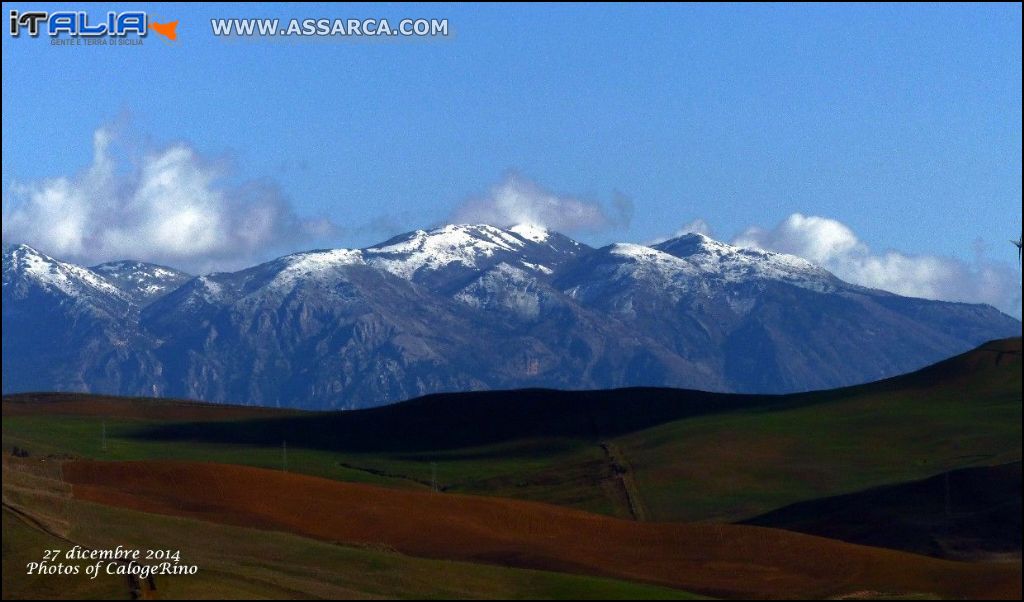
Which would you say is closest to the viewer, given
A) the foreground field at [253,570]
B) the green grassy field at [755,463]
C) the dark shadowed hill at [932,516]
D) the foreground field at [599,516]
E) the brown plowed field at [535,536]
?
the foreground field at [253,570]

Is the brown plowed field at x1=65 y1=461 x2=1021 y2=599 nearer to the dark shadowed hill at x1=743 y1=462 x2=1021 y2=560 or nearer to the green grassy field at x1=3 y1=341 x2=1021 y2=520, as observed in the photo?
the dark shadowed hill at x1=743 y1=462 x2=1021 y2=560

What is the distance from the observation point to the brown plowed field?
100500 millimetres

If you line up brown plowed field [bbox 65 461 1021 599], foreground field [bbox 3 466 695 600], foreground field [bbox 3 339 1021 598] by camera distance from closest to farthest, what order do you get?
foreground field [bbox 3 466 695 600], foreground field [bbox 3 339 1021 598], brown plowed field [bbox 65 461 1021 599]

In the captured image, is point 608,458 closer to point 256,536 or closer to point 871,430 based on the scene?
point 871,430

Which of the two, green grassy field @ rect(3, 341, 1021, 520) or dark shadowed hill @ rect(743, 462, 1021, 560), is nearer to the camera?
dark shadowed hill @ rect(743, 462, 1021, 560)

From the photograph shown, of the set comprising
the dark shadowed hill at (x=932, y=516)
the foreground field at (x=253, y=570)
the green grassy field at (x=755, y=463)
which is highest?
the green grassy field at (x=755, y=463)

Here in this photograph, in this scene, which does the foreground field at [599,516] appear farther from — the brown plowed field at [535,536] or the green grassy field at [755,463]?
the green grassy field at [755,463]

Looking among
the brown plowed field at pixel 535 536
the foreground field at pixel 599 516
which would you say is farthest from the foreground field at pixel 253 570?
the brown plowed field at pixel 535 536

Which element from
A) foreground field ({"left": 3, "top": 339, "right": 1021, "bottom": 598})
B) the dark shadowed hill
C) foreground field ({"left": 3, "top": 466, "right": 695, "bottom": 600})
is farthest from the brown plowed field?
the dark shadowed hill

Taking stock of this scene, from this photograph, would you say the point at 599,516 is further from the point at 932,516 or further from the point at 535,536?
the point at 932,516

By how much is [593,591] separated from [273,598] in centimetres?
1980

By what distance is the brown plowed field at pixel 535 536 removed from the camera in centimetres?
10050

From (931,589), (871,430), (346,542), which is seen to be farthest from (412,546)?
(871,430)

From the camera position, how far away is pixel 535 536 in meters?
121
